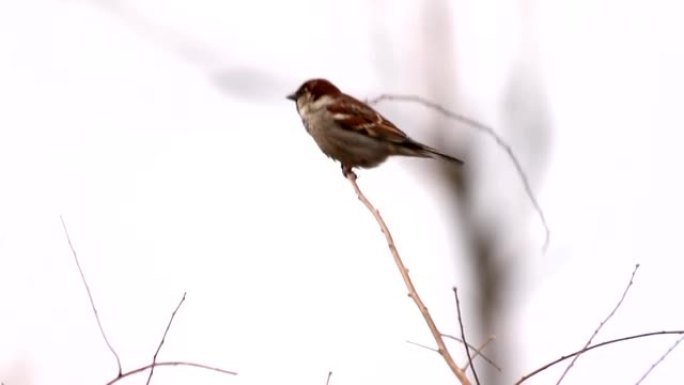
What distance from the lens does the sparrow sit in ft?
22.3

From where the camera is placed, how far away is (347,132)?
683 cm

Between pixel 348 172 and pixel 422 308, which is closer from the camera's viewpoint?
pixel 422 308

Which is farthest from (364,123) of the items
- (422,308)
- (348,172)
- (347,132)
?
(422,308)

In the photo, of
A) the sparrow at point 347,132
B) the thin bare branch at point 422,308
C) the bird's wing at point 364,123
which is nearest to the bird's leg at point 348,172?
the sparrow at point 347,132

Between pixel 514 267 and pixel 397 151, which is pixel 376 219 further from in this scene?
pixel 397 151

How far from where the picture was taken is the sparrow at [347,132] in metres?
6.79

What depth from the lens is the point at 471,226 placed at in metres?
2.91

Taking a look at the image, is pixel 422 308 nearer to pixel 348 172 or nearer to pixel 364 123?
pixel 348 172

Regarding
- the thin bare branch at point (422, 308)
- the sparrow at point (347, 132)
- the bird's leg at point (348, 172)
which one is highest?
the sparrow at point (347, 132)

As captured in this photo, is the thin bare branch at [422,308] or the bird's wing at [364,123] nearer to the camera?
the thin bare branch at [422,308]

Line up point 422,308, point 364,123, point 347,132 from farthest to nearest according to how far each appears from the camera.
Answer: point 364,123, point 347,132, point 422,308

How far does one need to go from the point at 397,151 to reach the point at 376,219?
10.0 ft

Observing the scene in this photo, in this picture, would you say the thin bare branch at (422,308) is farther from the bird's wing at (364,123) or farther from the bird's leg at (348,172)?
the bird's wing at (364,123)

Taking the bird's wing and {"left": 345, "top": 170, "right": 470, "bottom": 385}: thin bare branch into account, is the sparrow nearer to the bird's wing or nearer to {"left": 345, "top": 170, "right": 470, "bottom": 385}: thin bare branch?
the bird's wing
